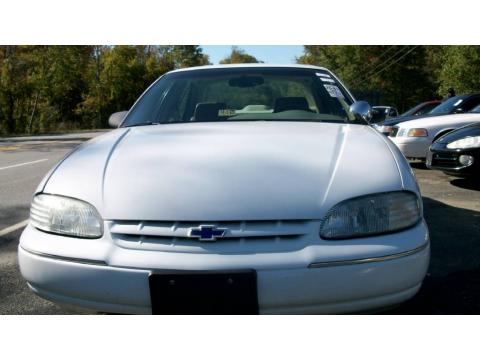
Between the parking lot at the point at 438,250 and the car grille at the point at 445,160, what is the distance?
32cm

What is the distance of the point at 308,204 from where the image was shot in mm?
1764

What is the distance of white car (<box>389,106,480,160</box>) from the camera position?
7969mm

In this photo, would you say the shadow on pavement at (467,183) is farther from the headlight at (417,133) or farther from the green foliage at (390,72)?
the green foliage at (390,72)

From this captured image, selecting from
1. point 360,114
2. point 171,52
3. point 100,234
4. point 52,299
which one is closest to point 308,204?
point 100,234

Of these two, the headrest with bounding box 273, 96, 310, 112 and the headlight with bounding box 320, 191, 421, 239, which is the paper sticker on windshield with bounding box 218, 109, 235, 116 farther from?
the headlight with bounding box 320, 191, 421, 239

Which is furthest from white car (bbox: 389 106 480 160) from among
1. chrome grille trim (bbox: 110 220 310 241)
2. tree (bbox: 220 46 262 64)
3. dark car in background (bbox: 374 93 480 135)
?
tree (bbox: 220 46 262 64)

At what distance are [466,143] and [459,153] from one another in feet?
0.53

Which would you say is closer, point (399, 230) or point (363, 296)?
point (363, 296)

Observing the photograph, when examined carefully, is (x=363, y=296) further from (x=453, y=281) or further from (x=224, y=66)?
(x=224, y=66)

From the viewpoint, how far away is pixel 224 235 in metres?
1.70

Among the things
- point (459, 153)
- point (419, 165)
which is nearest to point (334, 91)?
point (459, 153)

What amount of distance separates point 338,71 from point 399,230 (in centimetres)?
4278

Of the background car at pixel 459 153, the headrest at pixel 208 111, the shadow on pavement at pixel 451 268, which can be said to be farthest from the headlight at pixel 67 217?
the background car at pixel 459 153

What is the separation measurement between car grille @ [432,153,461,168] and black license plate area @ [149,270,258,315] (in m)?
5.32
